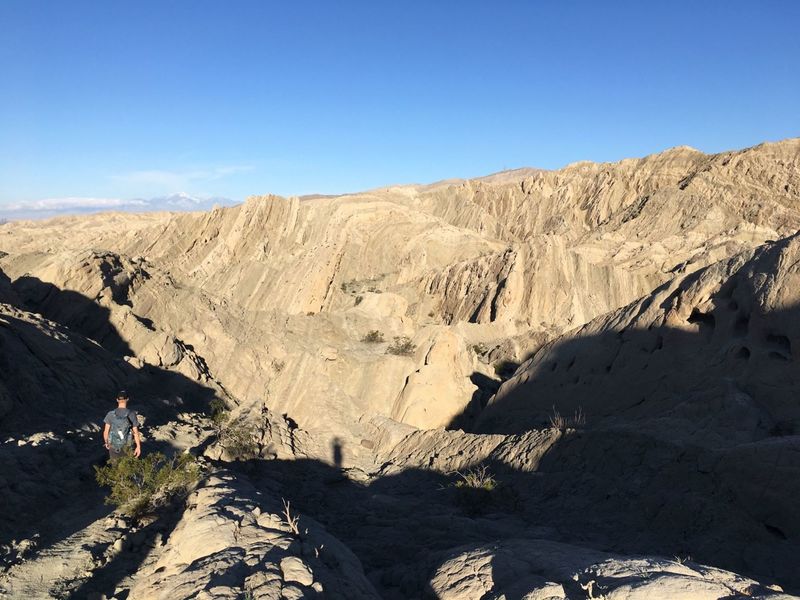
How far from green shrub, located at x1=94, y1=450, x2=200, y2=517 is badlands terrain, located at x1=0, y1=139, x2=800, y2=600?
0.69 ft

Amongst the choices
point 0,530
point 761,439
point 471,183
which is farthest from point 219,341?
point 471,183

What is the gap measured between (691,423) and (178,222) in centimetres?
3465

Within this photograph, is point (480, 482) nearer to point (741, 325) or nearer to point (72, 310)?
point (741, 325)

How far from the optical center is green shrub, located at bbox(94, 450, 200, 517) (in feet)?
21.0

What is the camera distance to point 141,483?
6719 millimetres

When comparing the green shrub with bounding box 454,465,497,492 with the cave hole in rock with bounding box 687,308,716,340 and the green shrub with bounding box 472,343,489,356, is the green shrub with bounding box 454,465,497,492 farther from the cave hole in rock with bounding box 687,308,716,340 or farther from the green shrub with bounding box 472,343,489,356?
the green shrub with bounding box 472,343,489,356

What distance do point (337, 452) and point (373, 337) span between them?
766 centimetres

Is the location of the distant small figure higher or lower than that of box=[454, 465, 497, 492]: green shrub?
lower

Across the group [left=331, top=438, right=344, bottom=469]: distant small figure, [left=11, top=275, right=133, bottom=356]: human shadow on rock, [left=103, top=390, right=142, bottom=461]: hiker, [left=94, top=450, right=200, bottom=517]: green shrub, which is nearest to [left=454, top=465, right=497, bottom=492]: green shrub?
[left=331, top=438, right=344, bottom=469]: distant small figure

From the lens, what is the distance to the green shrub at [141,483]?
21.0 ft

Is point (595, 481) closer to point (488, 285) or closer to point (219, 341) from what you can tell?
point (219, 341)

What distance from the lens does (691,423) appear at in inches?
334

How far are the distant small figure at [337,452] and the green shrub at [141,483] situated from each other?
19.4 ft

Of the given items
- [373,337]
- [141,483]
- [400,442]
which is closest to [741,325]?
[400,442]
